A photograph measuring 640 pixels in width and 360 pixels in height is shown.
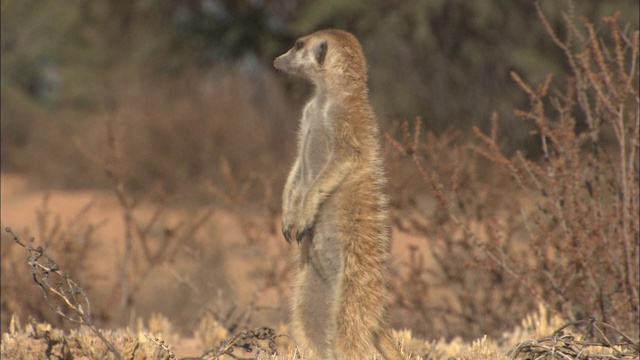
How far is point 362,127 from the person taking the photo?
2.55 metres

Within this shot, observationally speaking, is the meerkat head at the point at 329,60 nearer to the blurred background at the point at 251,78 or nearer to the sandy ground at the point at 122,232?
the sandy ground at the point at 122,232

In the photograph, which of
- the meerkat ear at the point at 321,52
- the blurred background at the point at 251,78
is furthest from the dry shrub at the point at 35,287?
the blurred background at the point at 251,78

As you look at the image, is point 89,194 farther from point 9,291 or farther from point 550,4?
point 9,291

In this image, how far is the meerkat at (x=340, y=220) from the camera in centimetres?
249

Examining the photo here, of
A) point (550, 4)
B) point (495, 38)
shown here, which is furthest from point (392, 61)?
point (550, 4)

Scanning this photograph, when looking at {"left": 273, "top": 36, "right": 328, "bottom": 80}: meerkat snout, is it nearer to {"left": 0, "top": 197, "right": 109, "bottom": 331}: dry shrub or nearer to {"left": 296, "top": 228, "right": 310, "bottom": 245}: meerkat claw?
{"left": 296, "top": 228, "right": 310, "bottom": 245}: meerkat claw

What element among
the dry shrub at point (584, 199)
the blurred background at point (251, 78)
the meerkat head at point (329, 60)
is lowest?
the dry shrub at point (584, 199)

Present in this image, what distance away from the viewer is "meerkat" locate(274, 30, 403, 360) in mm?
2494

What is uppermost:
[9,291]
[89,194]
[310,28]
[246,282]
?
[310,28]

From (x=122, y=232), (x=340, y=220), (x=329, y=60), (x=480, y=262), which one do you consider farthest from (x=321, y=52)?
(x=122, y=232)

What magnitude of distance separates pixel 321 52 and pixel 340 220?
526mm

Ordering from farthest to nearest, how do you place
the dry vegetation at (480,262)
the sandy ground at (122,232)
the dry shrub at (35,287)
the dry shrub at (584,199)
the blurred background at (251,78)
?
the blurred background at (251,78) < the sandy ground at (122,232) < the dry shrub at (35,287) < the dry shrub at (584,199) < the dry vegetation at (480,262)

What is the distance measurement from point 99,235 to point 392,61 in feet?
15.7

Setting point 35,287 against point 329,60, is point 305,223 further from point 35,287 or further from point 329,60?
point 35,287
